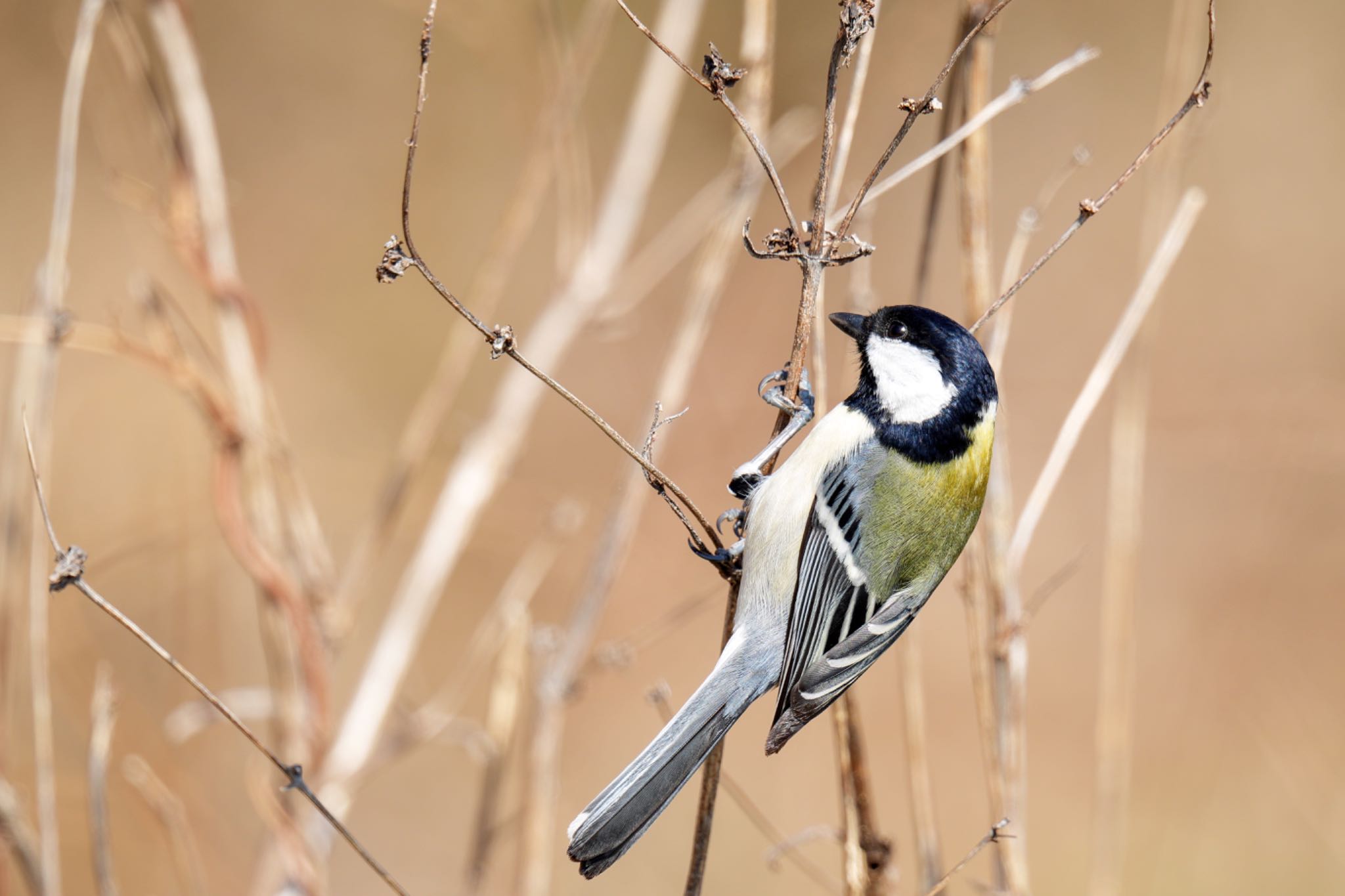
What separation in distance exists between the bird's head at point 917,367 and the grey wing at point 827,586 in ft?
0.60

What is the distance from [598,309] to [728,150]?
2.42 m

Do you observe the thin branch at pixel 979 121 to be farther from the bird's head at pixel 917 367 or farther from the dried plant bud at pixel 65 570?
the dried plant bud at pixel 65 570

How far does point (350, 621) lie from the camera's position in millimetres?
1916

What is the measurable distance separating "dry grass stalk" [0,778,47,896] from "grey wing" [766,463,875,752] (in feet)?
3.39

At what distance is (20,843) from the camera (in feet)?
4.29

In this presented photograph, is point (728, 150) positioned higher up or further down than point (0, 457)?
higher up

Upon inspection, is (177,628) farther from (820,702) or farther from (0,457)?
(820,702)

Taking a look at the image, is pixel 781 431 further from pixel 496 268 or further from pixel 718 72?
pixel 496 268

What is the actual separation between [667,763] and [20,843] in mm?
877

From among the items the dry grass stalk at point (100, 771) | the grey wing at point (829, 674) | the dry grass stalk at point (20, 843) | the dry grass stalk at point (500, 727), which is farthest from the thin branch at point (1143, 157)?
the dry grass stalk at point (20, 843)

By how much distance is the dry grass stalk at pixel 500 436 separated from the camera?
1935mm

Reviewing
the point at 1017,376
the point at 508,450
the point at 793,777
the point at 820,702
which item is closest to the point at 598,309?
the point at 508,450

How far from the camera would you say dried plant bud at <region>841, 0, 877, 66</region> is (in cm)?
112

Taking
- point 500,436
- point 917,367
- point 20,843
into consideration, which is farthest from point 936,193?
point 20,843
